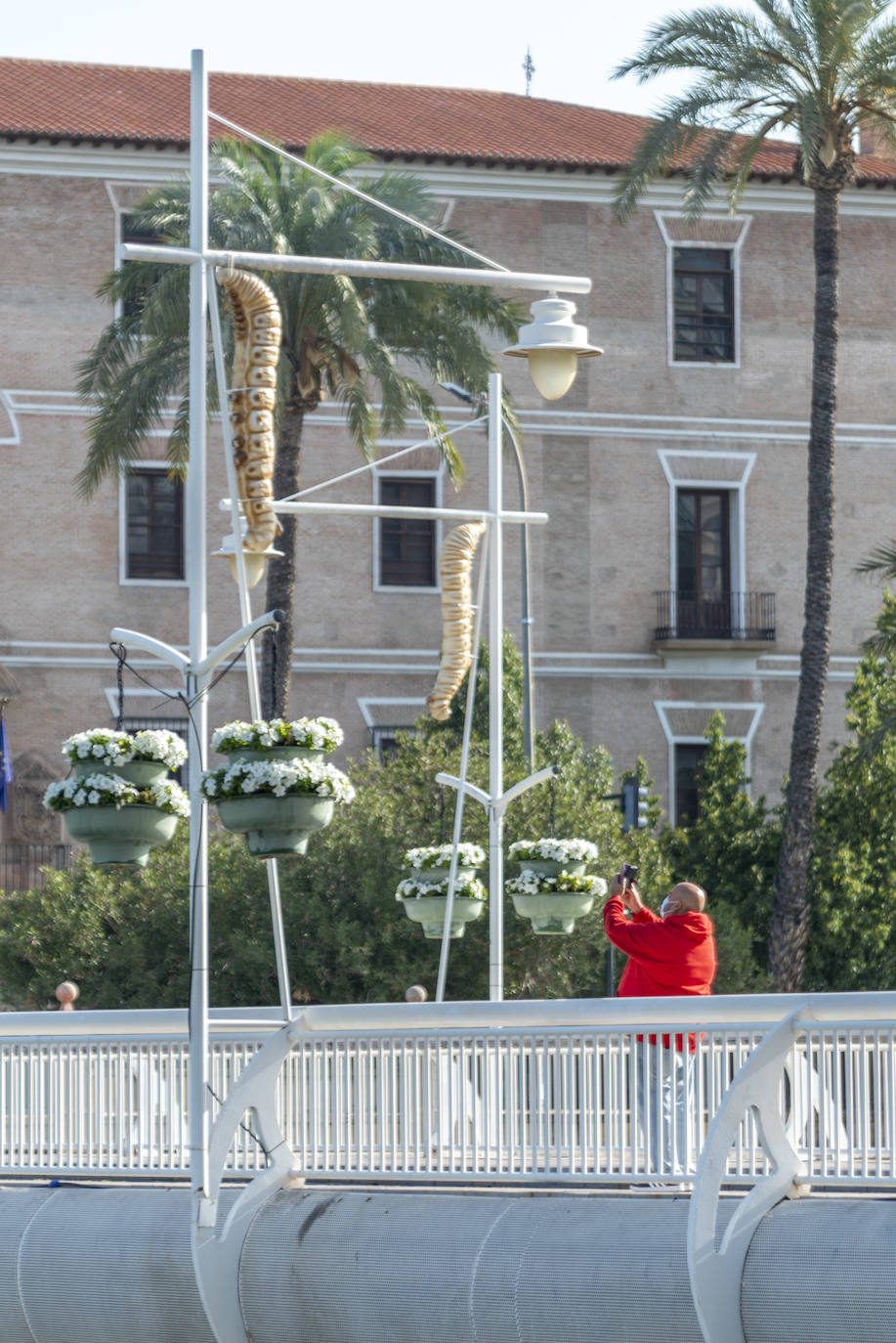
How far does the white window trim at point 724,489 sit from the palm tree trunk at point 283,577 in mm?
9364

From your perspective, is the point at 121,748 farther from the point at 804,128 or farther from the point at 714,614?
the point at 714,614

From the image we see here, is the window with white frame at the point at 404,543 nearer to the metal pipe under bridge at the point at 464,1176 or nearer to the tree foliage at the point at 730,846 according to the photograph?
the tree foliage at the point at 730,846

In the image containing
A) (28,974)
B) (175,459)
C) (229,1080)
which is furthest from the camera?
(175,459)

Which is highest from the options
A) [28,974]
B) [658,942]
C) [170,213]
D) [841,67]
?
[841,67]

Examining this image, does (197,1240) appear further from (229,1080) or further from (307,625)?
(307,625)

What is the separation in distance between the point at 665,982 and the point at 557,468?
90.3 feet

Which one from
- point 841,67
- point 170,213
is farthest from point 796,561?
point 170,213

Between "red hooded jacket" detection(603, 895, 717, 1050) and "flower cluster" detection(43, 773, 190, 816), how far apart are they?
238 centimetres

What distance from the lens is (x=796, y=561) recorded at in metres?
40.0

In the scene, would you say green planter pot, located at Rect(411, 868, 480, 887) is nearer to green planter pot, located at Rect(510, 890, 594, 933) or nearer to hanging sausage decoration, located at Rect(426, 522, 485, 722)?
green planter pot, located at Rect(510, 890, 594, 933)

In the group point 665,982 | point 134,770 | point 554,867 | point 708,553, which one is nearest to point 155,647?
point 134,770

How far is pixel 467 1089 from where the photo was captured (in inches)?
447

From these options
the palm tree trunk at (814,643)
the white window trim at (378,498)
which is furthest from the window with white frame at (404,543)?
the palm tree trunk at (814,643)

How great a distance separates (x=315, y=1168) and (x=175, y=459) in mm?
23002
